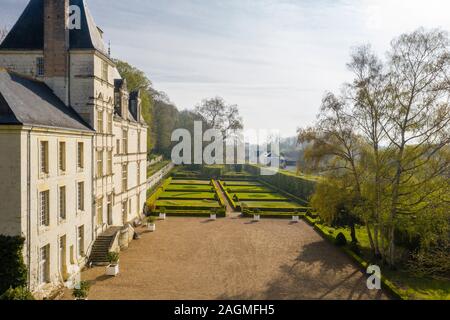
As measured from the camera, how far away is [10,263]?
14.9m

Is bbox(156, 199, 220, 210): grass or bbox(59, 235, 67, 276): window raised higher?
bbox(59, 235, 67, 276): window

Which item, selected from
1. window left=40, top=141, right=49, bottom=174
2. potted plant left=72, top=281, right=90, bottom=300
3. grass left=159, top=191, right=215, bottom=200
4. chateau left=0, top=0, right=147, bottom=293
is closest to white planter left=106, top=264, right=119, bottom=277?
chateau left=0, top=0, right=147, bottom=293

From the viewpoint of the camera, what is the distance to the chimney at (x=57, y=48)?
72.1 ft

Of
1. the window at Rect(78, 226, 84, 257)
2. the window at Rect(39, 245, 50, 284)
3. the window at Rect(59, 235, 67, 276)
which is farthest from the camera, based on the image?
the window at Rect(78, 226, 84, 257)

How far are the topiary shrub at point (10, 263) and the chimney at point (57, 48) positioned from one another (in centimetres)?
1043

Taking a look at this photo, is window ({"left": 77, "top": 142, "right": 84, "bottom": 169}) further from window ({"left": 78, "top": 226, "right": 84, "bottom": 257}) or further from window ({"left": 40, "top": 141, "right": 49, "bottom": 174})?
window ({"left": 40, "top": 141, "right": 49, "bottom": 174})

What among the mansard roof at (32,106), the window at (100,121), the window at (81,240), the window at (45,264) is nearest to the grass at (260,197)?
the window at (100,121)

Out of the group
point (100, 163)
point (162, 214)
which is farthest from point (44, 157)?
point (162, 214)

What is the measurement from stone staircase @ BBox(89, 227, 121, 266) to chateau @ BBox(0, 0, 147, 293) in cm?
47

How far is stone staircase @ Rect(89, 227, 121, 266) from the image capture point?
2212 centimetres

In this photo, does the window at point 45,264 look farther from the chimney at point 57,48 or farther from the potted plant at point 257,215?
the potted plant at point 257,215

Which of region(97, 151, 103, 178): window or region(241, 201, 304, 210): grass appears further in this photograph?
region(241, 201, 304, 210): grass

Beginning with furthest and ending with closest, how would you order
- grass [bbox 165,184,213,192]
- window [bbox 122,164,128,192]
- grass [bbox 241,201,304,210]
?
1. grass [bbox 165,184,213,192]
2. grass [bbox 241,201,304,210]
3. window [bbox 122,164,128,192]
